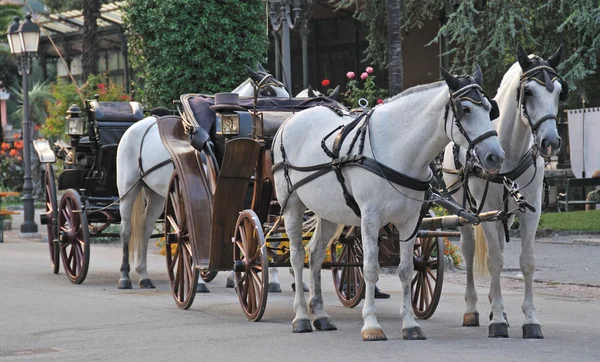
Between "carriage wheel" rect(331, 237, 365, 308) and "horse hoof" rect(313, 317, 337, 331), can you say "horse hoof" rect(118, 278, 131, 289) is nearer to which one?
"carriage wheel" rect(331, 237, 365, 308)

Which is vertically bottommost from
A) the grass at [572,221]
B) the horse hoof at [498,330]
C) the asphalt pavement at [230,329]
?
the grass at [572,221]

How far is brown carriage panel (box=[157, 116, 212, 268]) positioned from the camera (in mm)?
9789

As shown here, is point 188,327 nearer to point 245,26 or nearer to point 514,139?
point 514,139

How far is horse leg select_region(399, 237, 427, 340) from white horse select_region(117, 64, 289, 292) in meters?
4.31

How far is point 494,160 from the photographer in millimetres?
7250

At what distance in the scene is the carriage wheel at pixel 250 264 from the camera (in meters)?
8.81

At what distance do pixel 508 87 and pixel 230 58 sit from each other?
10.3m

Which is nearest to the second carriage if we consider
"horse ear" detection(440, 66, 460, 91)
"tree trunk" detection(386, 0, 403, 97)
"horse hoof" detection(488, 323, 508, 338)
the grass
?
"horse hoof" detection(488, 323, 508, 338)

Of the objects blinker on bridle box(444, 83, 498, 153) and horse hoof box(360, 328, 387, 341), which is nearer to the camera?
blinker on bridle box(444, 83, 498, 153)

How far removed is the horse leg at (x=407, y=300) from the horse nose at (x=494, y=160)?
0.93 meters

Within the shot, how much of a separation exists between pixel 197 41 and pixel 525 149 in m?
10.8

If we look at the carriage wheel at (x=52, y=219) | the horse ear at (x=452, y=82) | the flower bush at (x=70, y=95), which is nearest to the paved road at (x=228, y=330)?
the carriage wheel at (x=52, y=219)

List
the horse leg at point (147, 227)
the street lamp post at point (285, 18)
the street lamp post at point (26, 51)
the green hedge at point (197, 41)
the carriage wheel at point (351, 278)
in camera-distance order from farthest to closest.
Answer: the street lamp post at point (26, 51) → the green hedge at point (197, 41) → the street lamp post at point (285, 18) → the horse leg at point (147, 227) → the carriage wheel at point (351, 278)

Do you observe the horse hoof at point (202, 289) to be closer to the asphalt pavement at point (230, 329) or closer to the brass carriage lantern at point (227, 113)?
the asphalt pavement at point (230, 329)
